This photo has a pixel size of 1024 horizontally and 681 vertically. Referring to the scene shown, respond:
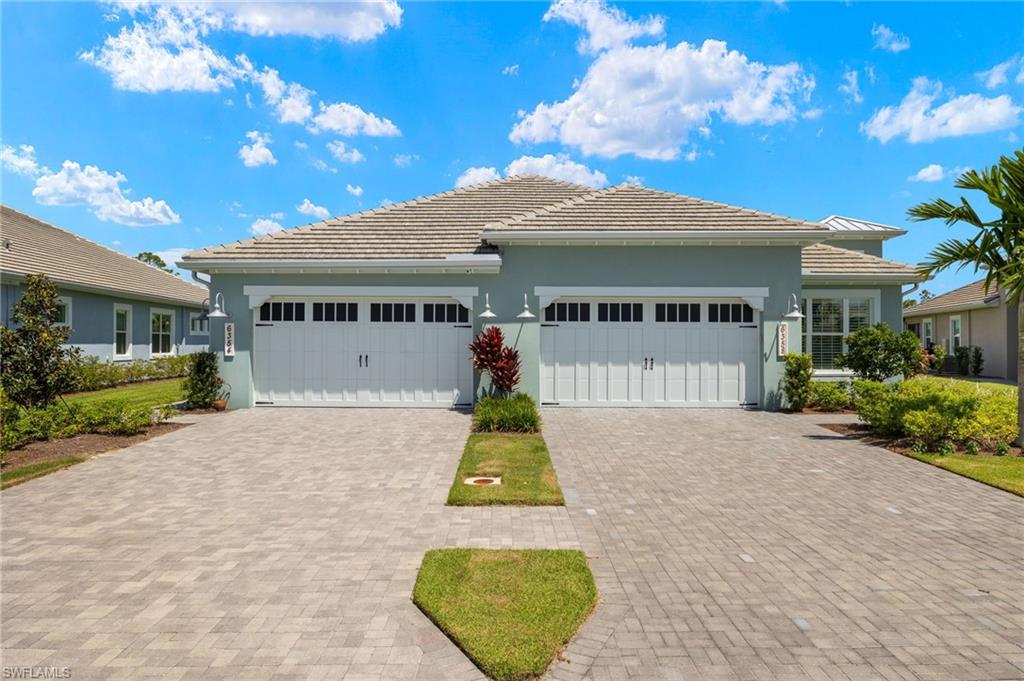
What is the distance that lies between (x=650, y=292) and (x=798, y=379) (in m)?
4.06

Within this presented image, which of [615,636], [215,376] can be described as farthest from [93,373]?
[615,636]

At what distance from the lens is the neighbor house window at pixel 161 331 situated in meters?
21.2

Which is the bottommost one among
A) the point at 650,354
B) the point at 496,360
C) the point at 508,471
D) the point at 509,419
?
the point at 508,471

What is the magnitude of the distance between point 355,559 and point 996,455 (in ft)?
32.0

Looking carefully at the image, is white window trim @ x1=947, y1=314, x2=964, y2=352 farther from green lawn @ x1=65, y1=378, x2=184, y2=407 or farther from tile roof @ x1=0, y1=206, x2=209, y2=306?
tile roof @ x1=0, y1=206, x2=209, y2=306

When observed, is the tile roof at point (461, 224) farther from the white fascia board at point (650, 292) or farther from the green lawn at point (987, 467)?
→ the green lawn at point (987, 467)

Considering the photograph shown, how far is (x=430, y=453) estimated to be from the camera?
334 inches

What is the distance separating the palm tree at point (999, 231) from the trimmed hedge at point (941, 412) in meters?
0.43

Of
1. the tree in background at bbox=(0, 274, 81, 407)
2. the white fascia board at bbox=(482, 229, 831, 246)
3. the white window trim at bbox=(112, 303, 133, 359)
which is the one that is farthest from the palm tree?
the white window trim at bbox=(112, 303, 133, 359)

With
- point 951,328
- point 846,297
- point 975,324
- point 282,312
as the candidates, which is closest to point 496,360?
point 282,312

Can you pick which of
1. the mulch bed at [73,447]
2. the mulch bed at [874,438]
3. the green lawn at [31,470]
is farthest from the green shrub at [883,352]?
the green lawn at [31,470]

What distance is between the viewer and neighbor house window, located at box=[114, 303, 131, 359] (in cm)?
1903

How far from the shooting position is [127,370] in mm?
18406

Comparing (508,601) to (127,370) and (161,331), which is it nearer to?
(127,370)
